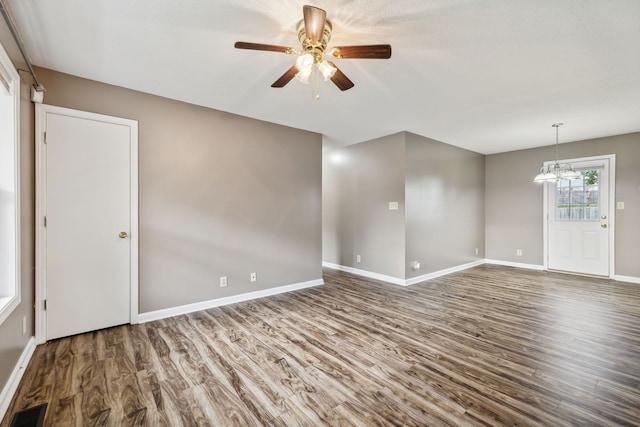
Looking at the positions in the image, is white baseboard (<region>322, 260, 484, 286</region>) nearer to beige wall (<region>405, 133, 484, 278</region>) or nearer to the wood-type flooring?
beige wall (<region>405, 133, 484, 278</region>)

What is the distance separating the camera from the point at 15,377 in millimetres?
1874

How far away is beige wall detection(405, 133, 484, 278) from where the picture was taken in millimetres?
4598

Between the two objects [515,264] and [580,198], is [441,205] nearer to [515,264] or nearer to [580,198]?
[515,264]

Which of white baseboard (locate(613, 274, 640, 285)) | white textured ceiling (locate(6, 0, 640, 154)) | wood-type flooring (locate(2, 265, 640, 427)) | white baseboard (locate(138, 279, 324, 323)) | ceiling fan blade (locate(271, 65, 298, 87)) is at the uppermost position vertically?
white textured ceiling (locate(6, 0, 640, 154))

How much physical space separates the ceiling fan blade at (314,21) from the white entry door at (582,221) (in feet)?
19.2

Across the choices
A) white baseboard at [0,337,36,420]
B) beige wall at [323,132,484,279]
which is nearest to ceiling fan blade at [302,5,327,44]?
white baseboard at [0,337,36,420]

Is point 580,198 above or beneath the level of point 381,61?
beneath

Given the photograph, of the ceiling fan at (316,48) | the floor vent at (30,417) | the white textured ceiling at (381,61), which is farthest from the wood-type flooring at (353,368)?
the white textured ceiling at (381,61)

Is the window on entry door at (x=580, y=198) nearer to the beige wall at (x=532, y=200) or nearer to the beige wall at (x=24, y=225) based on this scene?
the beige wall at (x=532, y=200)

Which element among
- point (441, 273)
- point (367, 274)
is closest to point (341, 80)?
point (367, 274)

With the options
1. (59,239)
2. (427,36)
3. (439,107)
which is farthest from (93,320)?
(439,107)

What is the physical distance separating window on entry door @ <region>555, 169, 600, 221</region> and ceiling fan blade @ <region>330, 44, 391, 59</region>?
5.43 meters

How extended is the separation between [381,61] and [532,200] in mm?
5158

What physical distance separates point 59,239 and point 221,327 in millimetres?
1714
